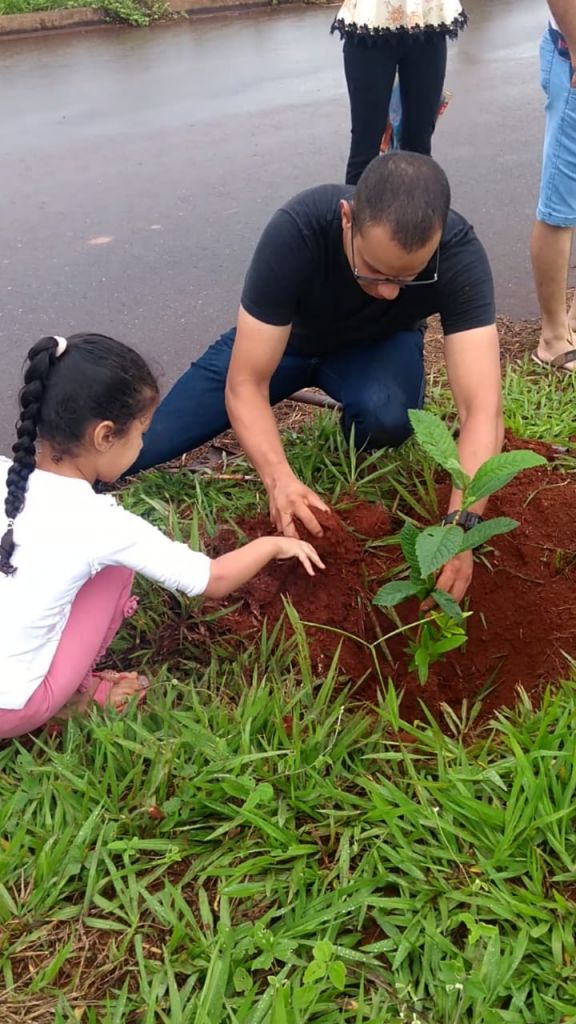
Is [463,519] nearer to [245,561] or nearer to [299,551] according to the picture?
[299,551]

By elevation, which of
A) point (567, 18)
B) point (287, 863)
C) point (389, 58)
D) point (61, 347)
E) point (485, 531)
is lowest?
point (287, 863)

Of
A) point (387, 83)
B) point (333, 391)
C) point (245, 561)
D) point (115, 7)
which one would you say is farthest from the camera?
point (115, 7)

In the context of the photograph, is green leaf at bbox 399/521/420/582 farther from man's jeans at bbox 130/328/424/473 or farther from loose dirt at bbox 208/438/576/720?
man's jeans at bbox 130/328/424/473

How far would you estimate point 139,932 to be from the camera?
155 cm

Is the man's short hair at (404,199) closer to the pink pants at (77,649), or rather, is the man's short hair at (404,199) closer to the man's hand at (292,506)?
the man's hand at (292,506)

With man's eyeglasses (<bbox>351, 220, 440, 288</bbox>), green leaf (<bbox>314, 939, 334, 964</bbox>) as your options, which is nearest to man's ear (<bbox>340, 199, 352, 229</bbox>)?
man's eyeglasses (<bbox>351, 220, 440, 288</bbox>)

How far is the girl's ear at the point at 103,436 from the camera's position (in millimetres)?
1711

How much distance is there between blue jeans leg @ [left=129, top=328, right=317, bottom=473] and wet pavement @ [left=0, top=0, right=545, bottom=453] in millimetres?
145

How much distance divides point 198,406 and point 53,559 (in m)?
1.06

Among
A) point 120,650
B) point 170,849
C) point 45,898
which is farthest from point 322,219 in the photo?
point 45,898

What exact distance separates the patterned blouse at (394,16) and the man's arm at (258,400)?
147 centimetres

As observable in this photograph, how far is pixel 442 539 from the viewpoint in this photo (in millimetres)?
1674

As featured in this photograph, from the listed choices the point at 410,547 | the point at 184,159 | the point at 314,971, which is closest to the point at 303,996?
the point at 314,971

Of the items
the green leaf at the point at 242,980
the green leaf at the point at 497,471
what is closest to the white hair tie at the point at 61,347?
the green leaf at the point at 497,471
